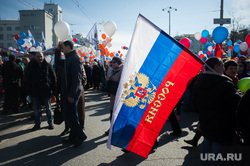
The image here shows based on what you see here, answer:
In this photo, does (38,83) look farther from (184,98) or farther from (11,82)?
(184,98)

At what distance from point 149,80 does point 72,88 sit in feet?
5.32

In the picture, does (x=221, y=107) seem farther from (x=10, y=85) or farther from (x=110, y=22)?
(x=110, y=22)

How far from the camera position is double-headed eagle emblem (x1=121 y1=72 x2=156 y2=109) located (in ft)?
8.15

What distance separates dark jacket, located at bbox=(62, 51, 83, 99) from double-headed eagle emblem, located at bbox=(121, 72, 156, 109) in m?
1.25

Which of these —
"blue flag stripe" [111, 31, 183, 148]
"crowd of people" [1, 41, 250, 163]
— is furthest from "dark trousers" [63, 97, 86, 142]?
"blue flag stripe" [111, 31, 183, 148]

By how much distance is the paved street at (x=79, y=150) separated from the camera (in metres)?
2.98

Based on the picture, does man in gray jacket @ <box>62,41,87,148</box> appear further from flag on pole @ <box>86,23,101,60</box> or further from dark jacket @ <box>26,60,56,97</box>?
flag on pole @ <box>86,23,101,60</box>

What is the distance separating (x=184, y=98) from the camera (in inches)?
256

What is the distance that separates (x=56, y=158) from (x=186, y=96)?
495cm

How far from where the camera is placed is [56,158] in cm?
308

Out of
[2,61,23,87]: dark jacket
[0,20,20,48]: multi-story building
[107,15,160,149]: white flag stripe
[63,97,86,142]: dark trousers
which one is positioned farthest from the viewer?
[0,20,20,48]: multi-story building

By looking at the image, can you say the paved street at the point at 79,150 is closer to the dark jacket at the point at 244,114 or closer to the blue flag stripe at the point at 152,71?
the blue flag stripe at the point at 152,71

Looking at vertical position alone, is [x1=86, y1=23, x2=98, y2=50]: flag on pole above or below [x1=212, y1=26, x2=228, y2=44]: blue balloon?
above

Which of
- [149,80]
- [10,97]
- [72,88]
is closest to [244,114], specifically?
[149,80]
